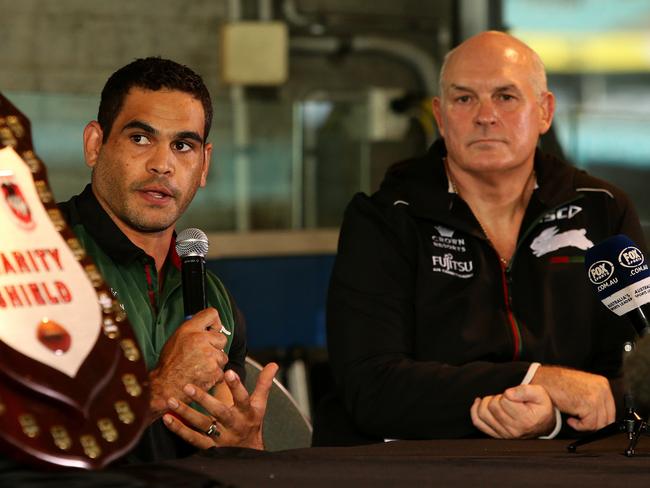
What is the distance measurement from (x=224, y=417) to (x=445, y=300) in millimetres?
571

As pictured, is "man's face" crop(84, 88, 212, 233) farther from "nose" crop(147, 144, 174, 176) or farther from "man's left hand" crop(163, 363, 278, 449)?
"man's left hand" crop(163, 363, 278, 449)

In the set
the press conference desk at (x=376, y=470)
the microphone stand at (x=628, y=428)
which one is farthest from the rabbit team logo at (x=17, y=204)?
the microphone stand at (x=628, y=428)

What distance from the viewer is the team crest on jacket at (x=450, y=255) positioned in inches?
82.4

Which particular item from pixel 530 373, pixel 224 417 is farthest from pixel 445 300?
pixel 224 417

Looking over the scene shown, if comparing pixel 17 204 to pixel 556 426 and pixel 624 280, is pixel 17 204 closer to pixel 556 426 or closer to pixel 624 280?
pixel 624 280

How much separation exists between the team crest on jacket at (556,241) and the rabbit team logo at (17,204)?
4.26ft

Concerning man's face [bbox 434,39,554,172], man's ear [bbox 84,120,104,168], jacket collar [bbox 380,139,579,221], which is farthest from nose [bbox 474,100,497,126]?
man's ear [bbox 84,120,104,168]

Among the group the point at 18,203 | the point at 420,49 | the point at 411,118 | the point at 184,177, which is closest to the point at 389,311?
the point at 184,177

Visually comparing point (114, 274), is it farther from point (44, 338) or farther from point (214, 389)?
point (44, 338)

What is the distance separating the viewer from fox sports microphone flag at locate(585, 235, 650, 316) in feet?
5.20

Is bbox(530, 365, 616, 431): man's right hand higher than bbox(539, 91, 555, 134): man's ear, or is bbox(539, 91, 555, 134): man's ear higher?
bbox(539, 91, 555, 134): man's ear

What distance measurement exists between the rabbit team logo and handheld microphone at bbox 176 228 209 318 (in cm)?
55

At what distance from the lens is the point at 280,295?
429 centimetres

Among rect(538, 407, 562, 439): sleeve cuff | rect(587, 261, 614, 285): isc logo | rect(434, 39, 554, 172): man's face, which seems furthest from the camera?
rect(434, 39, 554, 172): man's face
